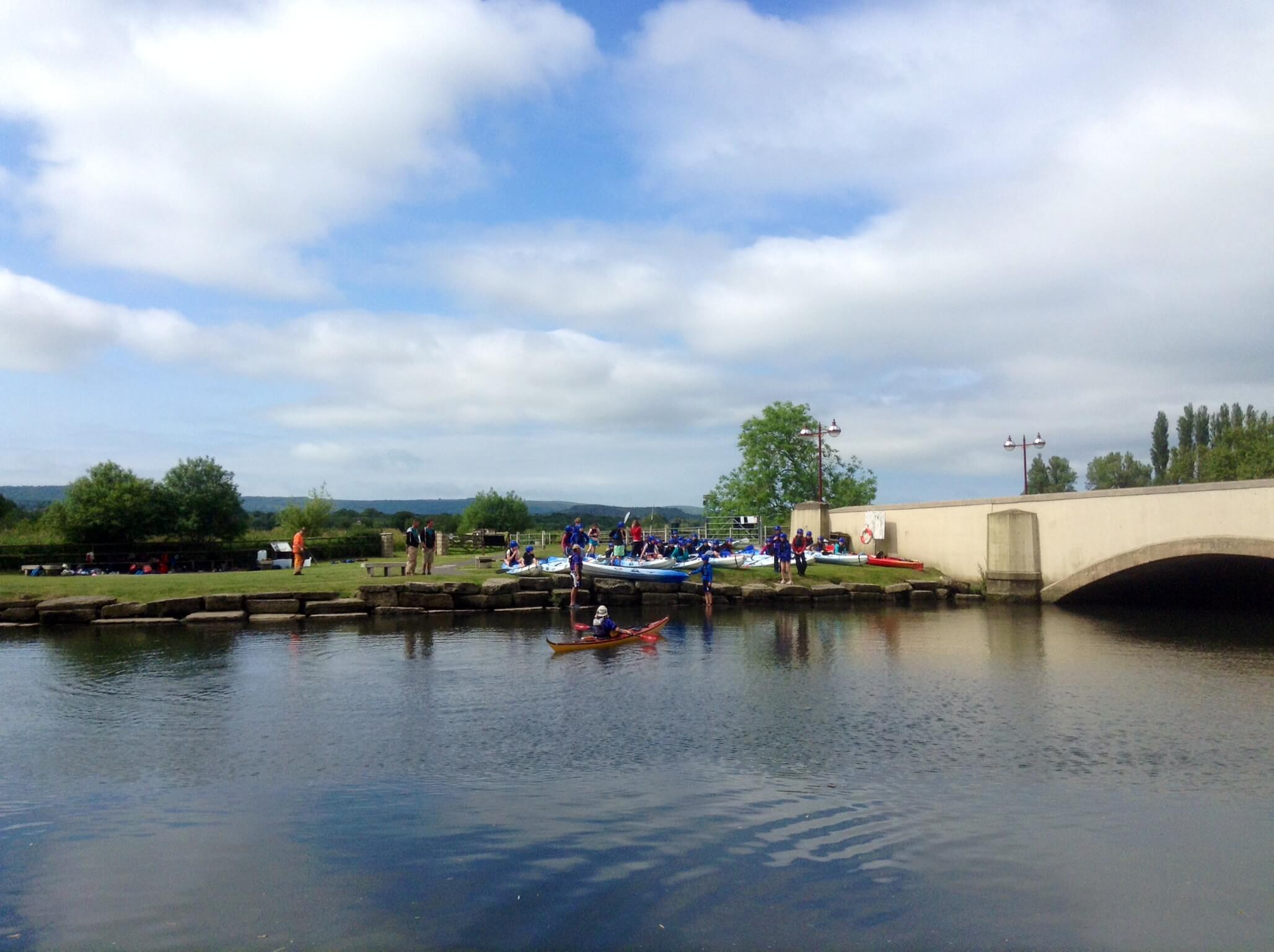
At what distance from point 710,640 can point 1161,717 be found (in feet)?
37.4

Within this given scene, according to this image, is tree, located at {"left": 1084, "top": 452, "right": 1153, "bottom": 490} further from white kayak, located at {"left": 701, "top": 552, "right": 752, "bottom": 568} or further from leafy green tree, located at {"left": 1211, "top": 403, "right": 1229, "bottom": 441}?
white kayak, located at {"left": 701, "top": 552, "right": 752, "bottom": 568}

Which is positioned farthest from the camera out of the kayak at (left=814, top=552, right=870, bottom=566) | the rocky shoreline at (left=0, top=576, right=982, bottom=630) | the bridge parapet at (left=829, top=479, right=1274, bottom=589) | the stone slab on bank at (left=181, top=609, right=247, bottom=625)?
the kayak at (left=814, top=552, right=870, bottom=566)

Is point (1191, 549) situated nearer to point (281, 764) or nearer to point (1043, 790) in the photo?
point (1043, 790)

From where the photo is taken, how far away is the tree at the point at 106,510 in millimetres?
47812

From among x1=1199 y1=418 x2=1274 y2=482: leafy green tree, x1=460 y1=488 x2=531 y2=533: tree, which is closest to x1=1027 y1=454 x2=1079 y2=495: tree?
x1=1199 y1=418 x2=1274 y2=482: leafy green tree

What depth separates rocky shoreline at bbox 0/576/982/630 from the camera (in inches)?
1086

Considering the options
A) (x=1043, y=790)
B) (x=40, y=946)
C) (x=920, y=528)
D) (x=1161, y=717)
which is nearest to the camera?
(x=40, y=946)

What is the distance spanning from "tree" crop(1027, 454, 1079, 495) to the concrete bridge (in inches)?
2969

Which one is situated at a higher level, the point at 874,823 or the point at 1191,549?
the point at 1191,549

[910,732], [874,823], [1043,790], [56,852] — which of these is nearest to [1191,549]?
[910,732]

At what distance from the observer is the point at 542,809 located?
10023 millimetres

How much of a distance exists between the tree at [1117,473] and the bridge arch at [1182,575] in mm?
71132

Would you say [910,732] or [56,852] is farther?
[910,732]

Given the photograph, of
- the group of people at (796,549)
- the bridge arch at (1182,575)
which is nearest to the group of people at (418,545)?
the group of people at (796,549)
